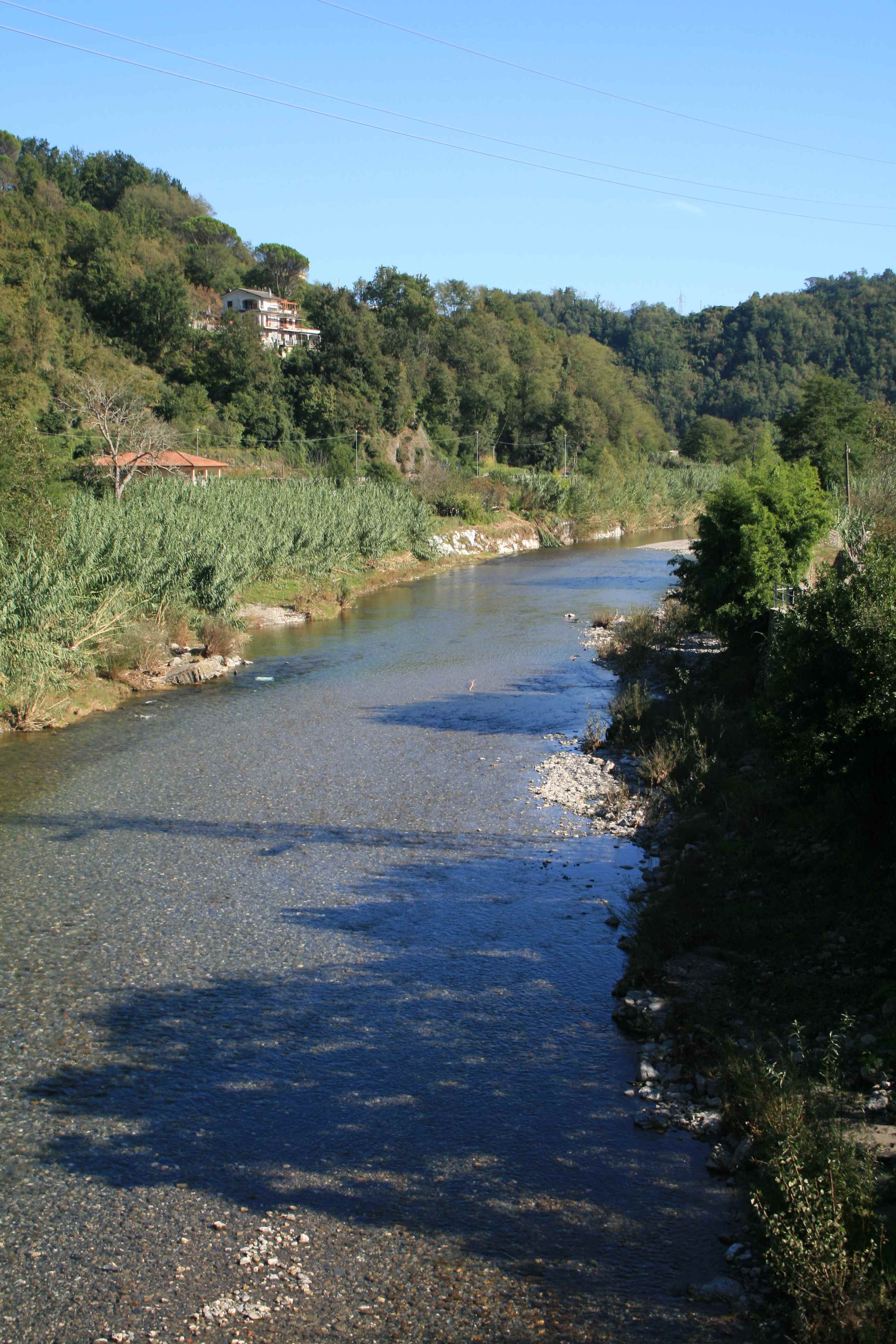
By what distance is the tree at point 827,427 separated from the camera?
3934 centimetres

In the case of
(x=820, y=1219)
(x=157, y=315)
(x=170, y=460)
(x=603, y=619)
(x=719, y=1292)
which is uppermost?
(x=157, y=315)

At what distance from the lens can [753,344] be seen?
119 meters

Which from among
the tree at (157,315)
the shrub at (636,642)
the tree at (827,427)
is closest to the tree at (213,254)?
the tree at (157,315)

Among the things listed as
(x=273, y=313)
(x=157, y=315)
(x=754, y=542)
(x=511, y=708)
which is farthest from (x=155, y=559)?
(x=273, y=313)

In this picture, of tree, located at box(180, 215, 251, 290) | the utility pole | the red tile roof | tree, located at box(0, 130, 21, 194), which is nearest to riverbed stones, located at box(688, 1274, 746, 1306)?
the utility pole

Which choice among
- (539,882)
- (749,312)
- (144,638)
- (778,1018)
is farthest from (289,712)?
(749,312)

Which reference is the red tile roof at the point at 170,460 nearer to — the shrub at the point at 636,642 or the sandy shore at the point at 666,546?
the sandy shore at the point at 666,546

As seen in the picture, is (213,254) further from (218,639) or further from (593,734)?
(593,734)

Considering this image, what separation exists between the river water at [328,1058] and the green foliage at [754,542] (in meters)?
5.93

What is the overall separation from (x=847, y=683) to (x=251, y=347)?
63.1 m

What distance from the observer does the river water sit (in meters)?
5.89

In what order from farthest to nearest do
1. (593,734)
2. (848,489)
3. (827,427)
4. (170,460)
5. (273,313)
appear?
(273,313) < (170,460) < (827,427) < (848,489) < (593,734)

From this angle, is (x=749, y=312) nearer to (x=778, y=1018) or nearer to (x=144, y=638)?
(x=144, y=638)

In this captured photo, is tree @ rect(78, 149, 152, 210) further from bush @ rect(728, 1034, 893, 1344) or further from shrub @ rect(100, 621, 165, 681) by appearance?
bush @ rect(728, 1034, 893, 1344)
